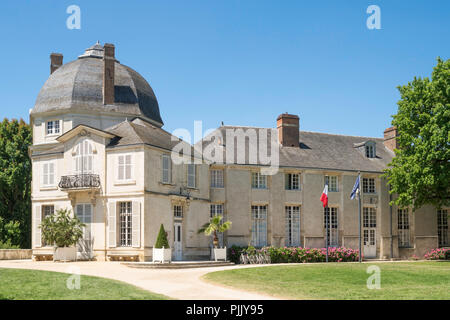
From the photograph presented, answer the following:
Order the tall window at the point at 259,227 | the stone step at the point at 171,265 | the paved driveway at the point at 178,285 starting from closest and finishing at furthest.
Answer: the paved driveway at the point at 178,285 < the stone step at the point at 171,265 < the tall window at the point at 259,227

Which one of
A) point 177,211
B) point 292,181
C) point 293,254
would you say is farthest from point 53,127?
point 293,254

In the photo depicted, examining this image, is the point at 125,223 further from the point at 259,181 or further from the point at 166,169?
the point at 259,181

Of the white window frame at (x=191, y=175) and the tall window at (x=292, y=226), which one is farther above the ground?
the white window frame at (x=191, y=175)

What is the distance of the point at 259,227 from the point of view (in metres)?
32.8

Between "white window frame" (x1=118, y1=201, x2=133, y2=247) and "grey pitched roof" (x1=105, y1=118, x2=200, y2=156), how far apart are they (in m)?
3.00

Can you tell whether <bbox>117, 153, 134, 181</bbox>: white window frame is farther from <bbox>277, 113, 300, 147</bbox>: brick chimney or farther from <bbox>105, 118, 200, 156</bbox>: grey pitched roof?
<bbox>277, 113, 300, 147</bbox>: brick chimney

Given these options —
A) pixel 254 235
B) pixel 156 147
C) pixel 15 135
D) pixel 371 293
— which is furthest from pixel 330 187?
pixel 15 135

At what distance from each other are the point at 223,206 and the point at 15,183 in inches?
640

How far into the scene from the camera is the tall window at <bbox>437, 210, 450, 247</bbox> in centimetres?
3688

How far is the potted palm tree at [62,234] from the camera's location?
26453mm

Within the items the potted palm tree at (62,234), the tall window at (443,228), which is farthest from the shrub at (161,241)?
the tall window at (443,228)

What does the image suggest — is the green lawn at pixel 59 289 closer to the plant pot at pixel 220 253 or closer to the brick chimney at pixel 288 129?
the plant pot at pixel 220 253

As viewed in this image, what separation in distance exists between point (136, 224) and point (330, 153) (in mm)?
15121
